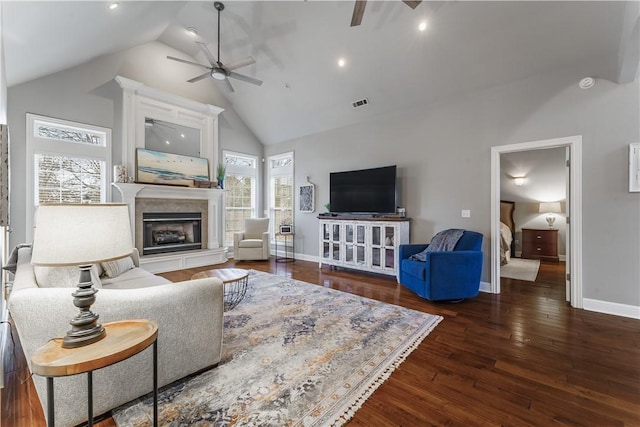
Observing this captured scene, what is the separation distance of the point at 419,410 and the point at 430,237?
3227 mm

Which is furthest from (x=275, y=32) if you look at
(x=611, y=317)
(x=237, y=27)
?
(x=611, y=317)

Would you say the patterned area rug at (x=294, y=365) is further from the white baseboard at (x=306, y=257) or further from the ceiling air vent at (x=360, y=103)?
the ceiling air vent at (x=360, y=103)

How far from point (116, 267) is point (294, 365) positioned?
7.99 ft

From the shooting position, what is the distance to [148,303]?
1.63 meters

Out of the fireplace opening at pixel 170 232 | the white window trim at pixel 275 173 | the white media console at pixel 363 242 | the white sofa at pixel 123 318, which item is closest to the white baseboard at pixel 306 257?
the white media console at pixel 363 242

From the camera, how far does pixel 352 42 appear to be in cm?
403

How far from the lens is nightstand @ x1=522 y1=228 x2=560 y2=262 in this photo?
6059mm

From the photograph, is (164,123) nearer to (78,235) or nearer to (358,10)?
(358,10)

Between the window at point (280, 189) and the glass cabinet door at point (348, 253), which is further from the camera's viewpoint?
the window at point (280, 189)

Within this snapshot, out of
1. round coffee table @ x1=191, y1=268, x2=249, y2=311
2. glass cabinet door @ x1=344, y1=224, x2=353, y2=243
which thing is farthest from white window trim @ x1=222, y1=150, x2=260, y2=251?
glass cabinet door @ x1=344, y1=224, x2=353, y2=243

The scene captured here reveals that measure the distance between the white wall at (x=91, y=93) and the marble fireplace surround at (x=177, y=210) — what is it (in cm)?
72

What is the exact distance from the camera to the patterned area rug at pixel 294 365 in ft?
5.06

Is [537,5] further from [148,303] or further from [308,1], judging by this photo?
[148,303]

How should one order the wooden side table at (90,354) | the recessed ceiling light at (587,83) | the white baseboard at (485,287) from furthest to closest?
the white baseboard at (485,287)
the recessed ceiling light at (587,83)
the wooden side table at (90,354)
